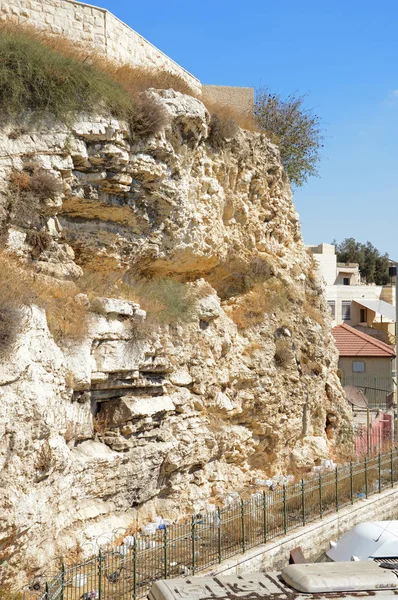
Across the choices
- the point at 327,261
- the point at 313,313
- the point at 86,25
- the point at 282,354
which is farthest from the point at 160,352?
the point at 327,261

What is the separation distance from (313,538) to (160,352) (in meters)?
5.06

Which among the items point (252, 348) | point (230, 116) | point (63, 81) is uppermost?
point (230, 116)

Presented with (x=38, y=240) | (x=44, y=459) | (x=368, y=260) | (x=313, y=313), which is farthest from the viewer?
(x=368, y=260)

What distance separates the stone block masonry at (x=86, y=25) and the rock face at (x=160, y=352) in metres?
2.49

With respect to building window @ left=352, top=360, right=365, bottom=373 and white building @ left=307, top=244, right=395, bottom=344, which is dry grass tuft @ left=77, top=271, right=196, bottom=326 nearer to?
building window @ left=352, top=360, right=365, bottom=373

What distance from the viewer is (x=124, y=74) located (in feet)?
50.9

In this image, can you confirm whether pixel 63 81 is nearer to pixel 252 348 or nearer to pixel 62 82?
pixel 62 82

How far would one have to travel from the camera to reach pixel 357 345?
111ft

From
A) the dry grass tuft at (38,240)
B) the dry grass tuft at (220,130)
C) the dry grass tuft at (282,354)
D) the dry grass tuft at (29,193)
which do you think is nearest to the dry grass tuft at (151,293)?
the dry grass tuft at (38,240)

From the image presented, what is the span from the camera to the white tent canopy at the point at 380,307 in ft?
140

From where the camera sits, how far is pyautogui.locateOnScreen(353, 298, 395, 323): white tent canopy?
42.5 metres

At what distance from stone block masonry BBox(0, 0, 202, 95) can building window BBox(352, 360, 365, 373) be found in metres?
20.0

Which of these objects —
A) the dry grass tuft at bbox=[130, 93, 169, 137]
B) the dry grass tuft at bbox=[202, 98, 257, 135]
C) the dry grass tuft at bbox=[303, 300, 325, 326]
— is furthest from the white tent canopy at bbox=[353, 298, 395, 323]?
the dry grass tuft at bbox=[130, 93, 169, 137]

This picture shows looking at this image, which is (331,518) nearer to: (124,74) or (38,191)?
(38,191)
